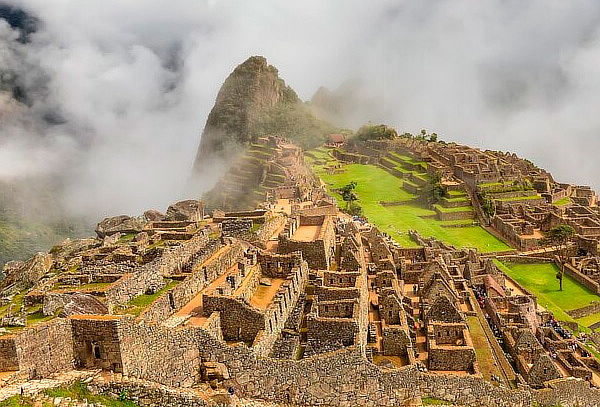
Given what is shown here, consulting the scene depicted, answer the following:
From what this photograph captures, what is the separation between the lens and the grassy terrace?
44250mm

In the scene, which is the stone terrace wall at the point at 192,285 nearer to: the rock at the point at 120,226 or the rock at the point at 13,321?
the rock at the point at 13,321

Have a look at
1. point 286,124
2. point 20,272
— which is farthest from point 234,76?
point 20,272

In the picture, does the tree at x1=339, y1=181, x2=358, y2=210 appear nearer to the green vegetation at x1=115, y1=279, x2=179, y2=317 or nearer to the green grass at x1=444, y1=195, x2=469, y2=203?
the green grass at x1=444, y1=195, x2=469, y2=203

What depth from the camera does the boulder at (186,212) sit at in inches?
1746

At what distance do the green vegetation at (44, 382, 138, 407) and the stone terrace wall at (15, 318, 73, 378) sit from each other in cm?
87

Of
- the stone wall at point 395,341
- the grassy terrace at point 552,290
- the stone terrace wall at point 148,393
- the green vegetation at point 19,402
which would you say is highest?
the green vegetation at point 19,402

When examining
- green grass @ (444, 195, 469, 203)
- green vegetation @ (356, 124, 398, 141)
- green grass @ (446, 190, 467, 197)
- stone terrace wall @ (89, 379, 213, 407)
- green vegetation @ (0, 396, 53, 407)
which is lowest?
stone terrace wall @ (89, 379, 213, 407)

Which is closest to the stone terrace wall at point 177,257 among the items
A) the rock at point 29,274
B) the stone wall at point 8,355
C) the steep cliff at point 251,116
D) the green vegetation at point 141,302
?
the green vegetation at point 141,302

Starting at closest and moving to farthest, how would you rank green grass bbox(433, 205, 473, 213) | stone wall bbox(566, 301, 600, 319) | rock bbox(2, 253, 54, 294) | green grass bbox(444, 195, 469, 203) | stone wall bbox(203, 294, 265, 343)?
stone wall bbox(203, 294, 265, 343), rock bbox(2, 253, 54, 294), stone wall bbox(566, 301, 600, 319), green grass bbox(433, 205, 473, 213), green grass bbox(444, 195, 469, 203)

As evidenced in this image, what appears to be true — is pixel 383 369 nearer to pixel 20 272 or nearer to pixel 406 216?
pixel 20 272

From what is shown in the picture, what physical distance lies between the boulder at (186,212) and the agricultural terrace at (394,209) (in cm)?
1720

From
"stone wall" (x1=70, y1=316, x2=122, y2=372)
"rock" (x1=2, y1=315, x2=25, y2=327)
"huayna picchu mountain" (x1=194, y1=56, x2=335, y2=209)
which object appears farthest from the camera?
"huayna picchu mountain" (x1=194, y1=56, x2=335, y2=209)

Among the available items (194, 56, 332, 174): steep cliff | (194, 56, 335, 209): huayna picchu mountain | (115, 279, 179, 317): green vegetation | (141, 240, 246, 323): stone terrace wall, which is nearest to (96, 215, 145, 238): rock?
(141, 240, 246, 323): stone terrace wall

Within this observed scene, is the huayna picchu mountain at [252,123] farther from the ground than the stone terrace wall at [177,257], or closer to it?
farther from the ground
